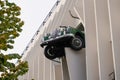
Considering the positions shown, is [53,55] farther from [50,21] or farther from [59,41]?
[50,21]

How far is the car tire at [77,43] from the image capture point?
20.4 m

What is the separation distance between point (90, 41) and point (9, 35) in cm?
886

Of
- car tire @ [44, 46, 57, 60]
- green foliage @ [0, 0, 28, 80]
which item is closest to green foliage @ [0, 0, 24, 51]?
green foliage @ [0, 0, 28, 80]

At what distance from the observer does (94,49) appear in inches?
728

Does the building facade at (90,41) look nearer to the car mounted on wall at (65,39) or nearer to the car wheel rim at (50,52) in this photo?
the car mounted on wall at (65,39)

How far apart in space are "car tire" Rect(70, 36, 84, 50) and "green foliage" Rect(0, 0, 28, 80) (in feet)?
32.1

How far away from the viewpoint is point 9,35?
34.0 ft

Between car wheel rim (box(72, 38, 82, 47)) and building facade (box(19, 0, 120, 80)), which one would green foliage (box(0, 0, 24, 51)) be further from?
car wheel rim (box(72, 38, 82, 47))

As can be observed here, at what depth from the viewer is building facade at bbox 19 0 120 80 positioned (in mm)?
15209

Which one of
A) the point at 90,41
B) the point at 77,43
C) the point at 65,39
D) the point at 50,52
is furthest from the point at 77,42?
the point at 50,52

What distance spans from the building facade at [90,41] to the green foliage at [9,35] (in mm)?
5508

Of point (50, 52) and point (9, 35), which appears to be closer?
point (9, 35)

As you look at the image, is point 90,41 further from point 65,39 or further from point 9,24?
point 9,24

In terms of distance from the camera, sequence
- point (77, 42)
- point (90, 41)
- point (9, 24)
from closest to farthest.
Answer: point (9, 24) < point (90, 41) < point (77, 42)
